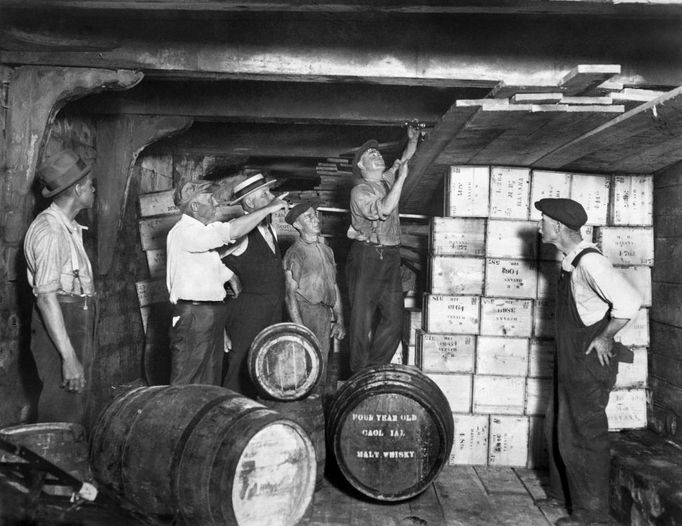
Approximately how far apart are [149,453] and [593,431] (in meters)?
3.10

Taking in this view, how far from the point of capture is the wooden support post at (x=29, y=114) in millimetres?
4566

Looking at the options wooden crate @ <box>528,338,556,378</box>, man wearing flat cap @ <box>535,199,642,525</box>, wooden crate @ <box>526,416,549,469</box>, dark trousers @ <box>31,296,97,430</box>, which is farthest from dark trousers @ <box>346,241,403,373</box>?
dark trousers @ <box>31,296,97,430</box>

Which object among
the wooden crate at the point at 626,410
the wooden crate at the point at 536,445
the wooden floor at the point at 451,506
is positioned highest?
the wooden crate at the point at 626,410

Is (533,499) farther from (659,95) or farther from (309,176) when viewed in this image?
(309,176)

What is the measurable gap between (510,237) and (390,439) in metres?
2.46

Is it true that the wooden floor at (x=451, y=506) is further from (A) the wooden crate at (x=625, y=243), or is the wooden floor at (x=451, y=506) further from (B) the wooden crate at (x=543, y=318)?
(A) the wooden crate at (x=625, y=243)

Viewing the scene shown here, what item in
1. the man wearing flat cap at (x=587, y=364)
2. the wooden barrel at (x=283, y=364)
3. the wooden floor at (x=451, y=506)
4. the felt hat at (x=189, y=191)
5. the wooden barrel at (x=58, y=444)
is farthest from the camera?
the felt hat at (x=189, y=191)

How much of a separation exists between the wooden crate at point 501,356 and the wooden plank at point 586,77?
278 cm

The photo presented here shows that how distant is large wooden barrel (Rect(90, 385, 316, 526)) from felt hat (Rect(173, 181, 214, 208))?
83.9 inches

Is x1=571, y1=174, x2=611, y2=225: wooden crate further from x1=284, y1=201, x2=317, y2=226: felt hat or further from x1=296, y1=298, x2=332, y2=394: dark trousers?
Result: x1=296, y1=298, x2=332, y2=394: dark trousers

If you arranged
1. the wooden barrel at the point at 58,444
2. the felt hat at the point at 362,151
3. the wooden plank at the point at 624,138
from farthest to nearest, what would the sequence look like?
the felt hat at the point at 362,151, the wooden plank at the point at 624,138, the wooden barrel at the point at 58,444

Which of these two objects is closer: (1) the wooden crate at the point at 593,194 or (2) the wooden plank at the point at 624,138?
(2) the wooden plank at the point at 624,138

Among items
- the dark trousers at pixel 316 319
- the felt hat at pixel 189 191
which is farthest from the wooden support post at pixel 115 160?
the dark trousers at pixel 316 319

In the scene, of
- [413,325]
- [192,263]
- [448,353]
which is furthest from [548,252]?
[192,263]
